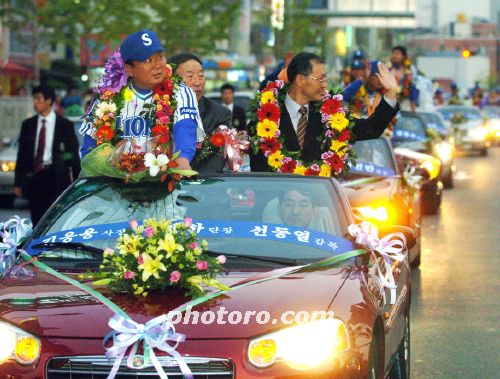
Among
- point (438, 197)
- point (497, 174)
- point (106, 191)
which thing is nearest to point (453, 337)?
point (106, 191)

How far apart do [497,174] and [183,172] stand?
90.3ft

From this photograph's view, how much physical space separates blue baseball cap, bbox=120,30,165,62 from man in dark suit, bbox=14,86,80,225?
239 inches

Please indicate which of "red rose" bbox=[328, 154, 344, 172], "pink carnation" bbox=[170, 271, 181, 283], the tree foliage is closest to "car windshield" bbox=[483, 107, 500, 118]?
the tree foliage

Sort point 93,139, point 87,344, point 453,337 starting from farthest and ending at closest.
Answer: point 453,337, point 93,139, point 87,344

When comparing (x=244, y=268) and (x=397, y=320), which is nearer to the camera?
(x=244, y=268)

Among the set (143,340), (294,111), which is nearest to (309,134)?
(294,111)

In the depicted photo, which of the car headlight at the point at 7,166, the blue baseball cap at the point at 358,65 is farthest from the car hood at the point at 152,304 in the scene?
the car headlight at the point at 7,166

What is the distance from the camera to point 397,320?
7.50 m

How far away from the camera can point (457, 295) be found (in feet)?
41.1

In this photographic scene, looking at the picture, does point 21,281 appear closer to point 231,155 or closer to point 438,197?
point 231,155

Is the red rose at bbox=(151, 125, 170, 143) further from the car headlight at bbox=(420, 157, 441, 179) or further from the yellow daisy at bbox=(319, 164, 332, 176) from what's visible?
the car headlight at bbox=(420, 157, 441, 179)

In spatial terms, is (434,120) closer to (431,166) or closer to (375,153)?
(431,166)

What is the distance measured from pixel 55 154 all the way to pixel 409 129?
1053 cm

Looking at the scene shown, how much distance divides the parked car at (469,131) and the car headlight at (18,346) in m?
39.1
